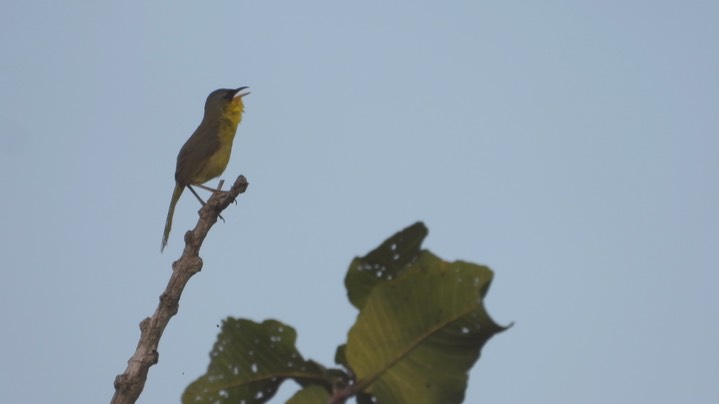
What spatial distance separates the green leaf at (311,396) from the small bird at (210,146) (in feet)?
20.9

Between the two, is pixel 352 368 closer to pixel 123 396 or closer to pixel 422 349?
pixel 422 349

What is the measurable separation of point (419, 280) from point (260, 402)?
0.42 metres

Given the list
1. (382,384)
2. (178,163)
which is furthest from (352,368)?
(178,163)

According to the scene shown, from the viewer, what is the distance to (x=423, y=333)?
4.12ft

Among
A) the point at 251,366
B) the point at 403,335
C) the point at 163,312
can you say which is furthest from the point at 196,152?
the point at 403,335

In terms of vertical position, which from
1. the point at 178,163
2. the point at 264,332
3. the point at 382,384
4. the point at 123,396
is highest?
the point at 178,163

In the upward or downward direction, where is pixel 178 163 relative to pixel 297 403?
upward

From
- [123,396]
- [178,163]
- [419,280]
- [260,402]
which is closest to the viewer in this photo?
[419,280]

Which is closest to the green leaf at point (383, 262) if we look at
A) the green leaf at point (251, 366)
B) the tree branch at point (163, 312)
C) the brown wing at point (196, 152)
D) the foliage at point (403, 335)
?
the foliage at point (403, 335)

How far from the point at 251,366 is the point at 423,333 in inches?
13.6

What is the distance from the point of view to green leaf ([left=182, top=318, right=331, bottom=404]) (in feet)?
4.63

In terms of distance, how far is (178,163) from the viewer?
8.33 m

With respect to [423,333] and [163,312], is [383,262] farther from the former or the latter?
[163,312]

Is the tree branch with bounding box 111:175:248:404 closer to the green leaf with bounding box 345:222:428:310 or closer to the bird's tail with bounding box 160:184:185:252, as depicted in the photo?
the green leaf with bounding box 345:222:428:310
